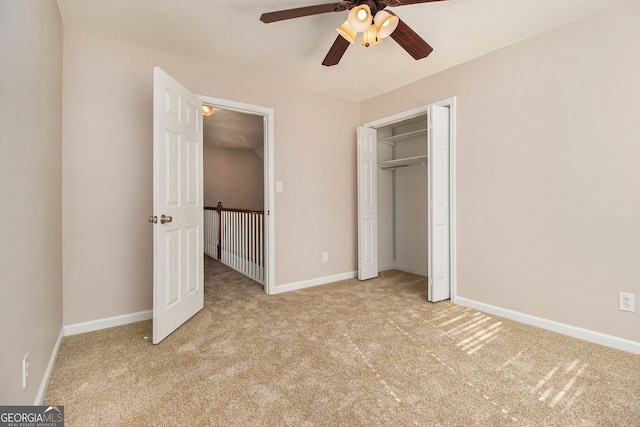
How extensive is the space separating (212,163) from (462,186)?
582 centimetres

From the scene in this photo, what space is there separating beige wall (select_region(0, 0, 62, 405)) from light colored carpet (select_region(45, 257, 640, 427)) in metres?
0.36

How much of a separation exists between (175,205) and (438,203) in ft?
7.94

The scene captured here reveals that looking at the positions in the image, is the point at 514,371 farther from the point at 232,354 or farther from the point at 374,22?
the point at 374,22

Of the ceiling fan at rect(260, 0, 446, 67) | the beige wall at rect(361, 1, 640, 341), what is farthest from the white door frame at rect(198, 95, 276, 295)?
the beige wall at rect(361, 1, 640, 341)

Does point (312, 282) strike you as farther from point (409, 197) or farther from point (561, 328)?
point (561, 328)

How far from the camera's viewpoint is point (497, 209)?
2.66 meters

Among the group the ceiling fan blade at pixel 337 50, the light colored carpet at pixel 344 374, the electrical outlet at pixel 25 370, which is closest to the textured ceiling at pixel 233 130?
the ceiling fan blade at pixel 337 50

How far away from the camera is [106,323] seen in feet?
7.95

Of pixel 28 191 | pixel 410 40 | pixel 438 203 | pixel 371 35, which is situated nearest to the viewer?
pixel 28 191

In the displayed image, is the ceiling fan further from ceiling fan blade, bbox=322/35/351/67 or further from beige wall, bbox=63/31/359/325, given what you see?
beige wall, bbox=63/31/359/325

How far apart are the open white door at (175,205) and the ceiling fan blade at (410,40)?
67.1 inches

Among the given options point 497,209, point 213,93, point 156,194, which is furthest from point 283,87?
point 497,209

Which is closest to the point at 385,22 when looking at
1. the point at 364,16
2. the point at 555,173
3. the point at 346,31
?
the point at 364,16

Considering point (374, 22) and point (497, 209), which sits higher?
point (374, 22)
